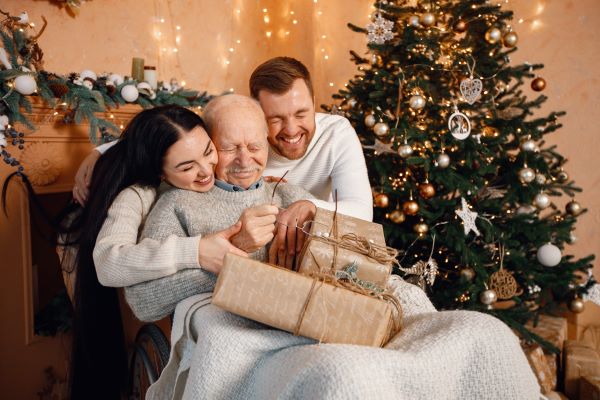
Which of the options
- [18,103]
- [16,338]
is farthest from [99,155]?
[16,338]

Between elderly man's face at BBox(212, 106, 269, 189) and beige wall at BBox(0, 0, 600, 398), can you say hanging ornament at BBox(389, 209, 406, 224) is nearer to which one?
elderly man's face at BBox(212, 106, 269, 189)

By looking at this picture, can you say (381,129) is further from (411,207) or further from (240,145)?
(240,145)

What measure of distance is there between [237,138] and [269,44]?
3174mm

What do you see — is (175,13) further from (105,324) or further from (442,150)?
(105,324)

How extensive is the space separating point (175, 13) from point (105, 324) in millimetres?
2647

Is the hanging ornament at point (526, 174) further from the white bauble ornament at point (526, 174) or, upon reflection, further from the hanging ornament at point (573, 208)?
the hanging ornament at point (573, 208)

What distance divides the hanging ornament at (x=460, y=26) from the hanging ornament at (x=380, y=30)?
1.20 feet

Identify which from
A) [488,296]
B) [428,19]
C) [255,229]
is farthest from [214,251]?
[428,19]

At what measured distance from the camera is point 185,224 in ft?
5.54

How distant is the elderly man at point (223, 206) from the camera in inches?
59.4

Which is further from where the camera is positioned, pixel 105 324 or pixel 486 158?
pixel 486 158

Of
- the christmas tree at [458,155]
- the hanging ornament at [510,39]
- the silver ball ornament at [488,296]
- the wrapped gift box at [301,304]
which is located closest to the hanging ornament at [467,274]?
the christmas tree at [458,155]

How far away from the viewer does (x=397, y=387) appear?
3.54 feet

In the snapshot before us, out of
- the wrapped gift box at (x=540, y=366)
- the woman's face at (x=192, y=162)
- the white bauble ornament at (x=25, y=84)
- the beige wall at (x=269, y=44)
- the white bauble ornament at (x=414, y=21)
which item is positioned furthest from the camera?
the beige wall at (x=269, y=44)
